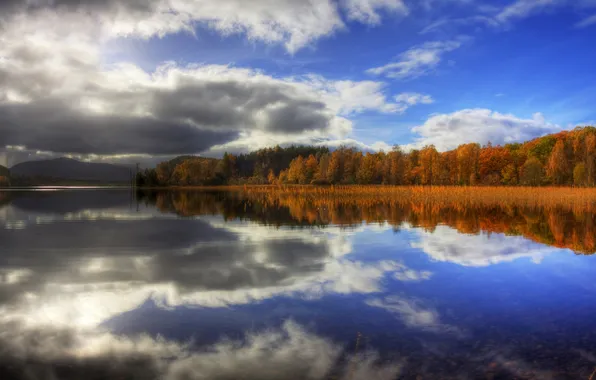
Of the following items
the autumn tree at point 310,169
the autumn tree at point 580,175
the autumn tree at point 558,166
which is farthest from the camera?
the autumn tree at point 310,169

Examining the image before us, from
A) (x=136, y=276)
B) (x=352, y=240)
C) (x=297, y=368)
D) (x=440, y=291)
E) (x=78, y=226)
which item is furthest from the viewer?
(x=78, y=226)

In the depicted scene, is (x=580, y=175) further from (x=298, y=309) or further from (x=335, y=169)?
(x=298, y=309)

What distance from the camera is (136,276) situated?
1426cm

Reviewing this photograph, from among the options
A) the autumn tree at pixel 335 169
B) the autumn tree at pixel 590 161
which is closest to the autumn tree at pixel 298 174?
the autumn tree at pixel 335 169

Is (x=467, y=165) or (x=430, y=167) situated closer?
(x=467, y=165)

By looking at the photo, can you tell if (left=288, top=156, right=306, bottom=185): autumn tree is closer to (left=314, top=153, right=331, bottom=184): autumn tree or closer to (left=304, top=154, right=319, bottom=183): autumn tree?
(left=304, top=154, right=319, bottom=183): autumn tree

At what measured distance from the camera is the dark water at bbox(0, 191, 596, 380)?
743 cm

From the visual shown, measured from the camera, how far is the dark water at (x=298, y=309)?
293 inches

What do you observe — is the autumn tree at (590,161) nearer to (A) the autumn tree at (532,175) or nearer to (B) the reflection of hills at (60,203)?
(A) the autumn tree at (532,175)

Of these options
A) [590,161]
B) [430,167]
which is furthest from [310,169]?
[590,161]

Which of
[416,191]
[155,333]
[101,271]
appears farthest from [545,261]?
[416,191]

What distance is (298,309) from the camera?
10.6 metres

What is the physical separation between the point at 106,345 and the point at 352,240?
51.5ft

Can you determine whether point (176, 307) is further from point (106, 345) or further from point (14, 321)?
point (14, 321)
